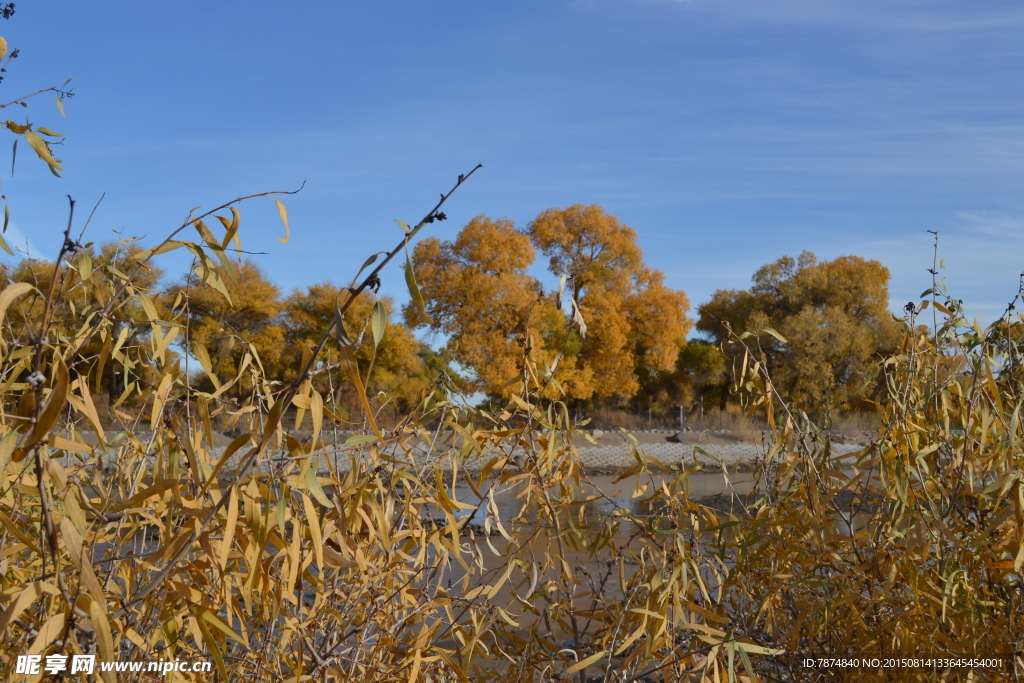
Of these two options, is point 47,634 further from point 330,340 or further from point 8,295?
point 330,340

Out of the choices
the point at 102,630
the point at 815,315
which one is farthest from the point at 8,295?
the point at 815,315

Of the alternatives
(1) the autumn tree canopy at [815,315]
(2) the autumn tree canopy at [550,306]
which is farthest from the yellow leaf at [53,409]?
(1) the autumn tree canopy at [815,315]

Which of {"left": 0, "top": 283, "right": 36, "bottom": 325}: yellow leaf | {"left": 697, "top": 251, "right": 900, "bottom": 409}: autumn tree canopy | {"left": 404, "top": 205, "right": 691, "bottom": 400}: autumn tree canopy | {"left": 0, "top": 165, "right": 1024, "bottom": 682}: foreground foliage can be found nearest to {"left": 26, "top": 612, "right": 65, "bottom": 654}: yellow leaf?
{"left": 0, "top": 165, "right": 1024, "bottom": 682}: foreground foliage

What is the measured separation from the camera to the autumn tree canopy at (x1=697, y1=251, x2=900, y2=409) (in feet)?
91.4

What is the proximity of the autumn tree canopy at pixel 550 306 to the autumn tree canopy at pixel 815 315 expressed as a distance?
2.57m

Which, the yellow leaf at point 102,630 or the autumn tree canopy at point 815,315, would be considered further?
the autumn tree canopy at point 815,315

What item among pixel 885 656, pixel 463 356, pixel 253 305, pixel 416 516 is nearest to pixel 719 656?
pixel 885 656

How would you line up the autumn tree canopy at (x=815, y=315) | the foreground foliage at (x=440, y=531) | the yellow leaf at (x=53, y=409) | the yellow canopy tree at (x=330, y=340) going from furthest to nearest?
1. the autumn tree canopy at (x=815, y=315)
2. the yellow canopy tree at (x=330, y=340)
3. the foreground foliage at (x=440, y=531)
4. the yellow leaf at (x=53, y=409)

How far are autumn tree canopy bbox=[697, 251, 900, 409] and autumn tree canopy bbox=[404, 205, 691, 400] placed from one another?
2573 mm

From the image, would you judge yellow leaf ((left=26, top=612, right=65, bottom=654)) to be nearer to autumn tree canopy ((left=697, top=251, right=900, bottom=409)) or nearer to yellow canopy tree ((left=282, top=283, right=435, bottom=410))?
yellow canopy tree ((left=282, top=283, right=435, bottom=410))

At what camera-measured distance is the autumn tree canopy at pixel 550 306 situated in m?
25.4

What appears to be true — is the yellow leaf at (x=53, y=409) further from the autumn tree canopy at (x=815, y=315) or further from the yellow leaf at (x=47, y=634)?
the autumn tree canopy at (x=815, y=315)

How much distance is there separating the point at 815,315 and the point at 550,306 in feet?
35.2

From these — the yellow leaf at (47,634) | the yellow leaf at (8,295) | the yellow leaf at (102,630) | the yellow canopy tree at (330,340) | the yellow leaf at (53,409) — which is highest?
the yellow canopy tree at (330,340)
